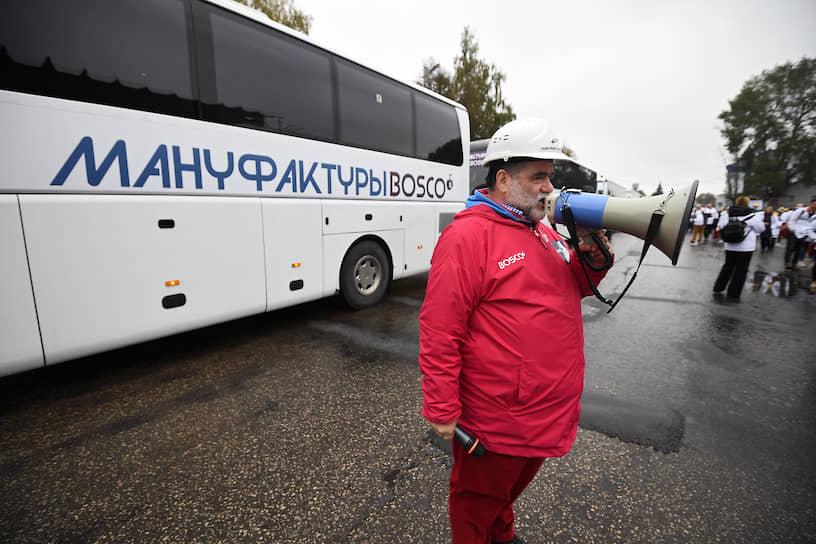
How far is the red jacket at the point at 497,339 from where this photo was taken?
1.34m

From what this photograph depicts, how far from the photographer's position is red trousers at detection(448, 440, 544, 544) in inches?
56.2

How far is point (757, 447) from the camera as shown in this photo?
264 cm

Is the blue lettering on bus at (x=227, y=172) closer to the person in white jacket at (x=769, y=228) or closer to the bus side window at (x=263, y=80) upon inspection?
the bus side window at (x=263, y=80)

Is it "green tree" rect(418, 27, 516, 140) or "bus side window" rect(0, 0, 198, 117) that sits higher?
"green tree" rect(418, 27, 516, 140)

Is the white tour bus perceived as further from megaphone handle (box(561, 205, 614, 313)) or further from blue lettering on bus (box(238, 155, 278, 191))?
megaphone handle (box(561, 205, 614, 313))

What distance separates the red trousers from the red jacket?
0.09 metres

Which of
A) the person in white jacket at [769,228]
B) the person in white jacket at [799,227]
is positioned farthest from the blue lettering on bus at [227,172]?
the person in white jacket at [769,228]

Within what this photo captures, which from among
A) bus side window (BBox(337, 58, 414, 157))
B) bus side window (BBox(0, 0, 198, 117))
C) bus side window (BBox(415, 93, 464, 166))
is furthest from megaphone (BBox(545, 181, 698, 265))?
bus side window (BBox(415, 93, 464, 166))

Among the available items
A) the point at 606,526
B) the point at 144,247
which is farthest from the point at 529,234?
the point at 144,247

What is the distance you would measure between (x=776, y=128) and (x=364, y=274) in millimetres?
59362

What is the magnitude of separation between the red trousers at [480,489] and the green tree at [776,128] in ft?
187

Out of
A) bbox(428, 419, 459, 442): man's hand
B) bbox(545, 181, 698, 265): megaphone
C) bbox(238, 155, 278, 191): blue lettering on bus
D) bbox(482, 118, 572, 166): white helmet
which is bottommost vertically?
bbox(428, 419, 459, 442): man's hand

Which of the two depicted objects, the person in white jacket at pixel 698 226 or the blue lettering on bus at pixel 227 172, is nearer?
the blue lettering on bus at pixel 227 172

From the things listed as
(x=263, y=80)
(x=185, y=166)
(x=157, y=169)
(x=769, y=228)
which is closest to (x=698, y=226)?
(x=769, y=228)
